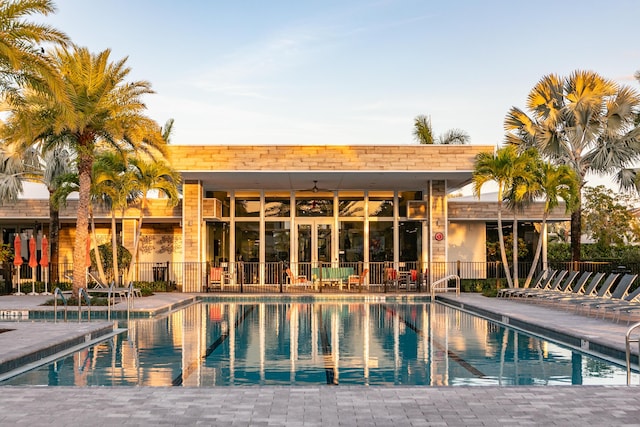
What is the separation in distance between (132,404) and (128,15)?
1574 centimetres

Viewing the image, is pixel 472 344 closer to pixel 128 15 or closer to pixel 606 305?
pixel 606 305

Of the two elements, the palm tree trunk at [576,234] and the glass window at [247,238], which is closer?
the palm tree trunk at [576,234]

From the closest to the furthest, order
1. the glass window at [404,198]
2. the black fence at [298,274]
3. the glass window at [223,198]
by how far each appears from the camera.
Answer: the black fence at [298,274] < the glass window at [223,198] < the glass window at [404,198]

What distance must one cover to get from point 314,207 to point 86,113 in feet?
37.2

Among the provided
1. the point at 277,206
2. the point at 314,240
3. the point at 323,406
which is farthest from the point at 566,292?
the point at 323,406

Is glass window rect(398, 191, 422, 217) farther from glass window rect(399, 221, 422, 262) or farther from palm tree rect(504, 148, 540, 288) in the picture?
palm tree rect(504, 148, 540, 288)

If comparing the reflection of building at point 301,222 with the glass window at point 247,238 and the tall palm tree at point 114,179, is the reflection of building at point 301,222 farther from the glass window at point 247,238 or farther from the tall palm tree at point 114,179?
the tall palm tree at point 114,179

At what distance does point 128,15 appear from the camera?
67.3 ft

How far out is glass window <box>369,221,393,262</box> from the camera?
28.1 m

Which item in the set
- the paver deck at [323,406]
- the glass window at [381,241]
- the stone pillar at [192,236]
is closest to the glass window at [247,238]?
the stone pillar at [192,236]

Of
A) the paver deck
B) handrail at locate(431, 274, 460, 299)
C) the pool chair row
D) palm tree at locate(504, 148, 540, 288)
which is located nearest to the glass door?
handrail at locate(431, 274, 460, 299)

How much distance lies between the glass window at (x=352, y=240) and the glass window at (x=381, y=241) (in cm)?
37

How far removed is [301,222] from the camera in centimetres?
2808

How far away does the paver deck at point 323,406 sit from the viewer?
6.14 m
